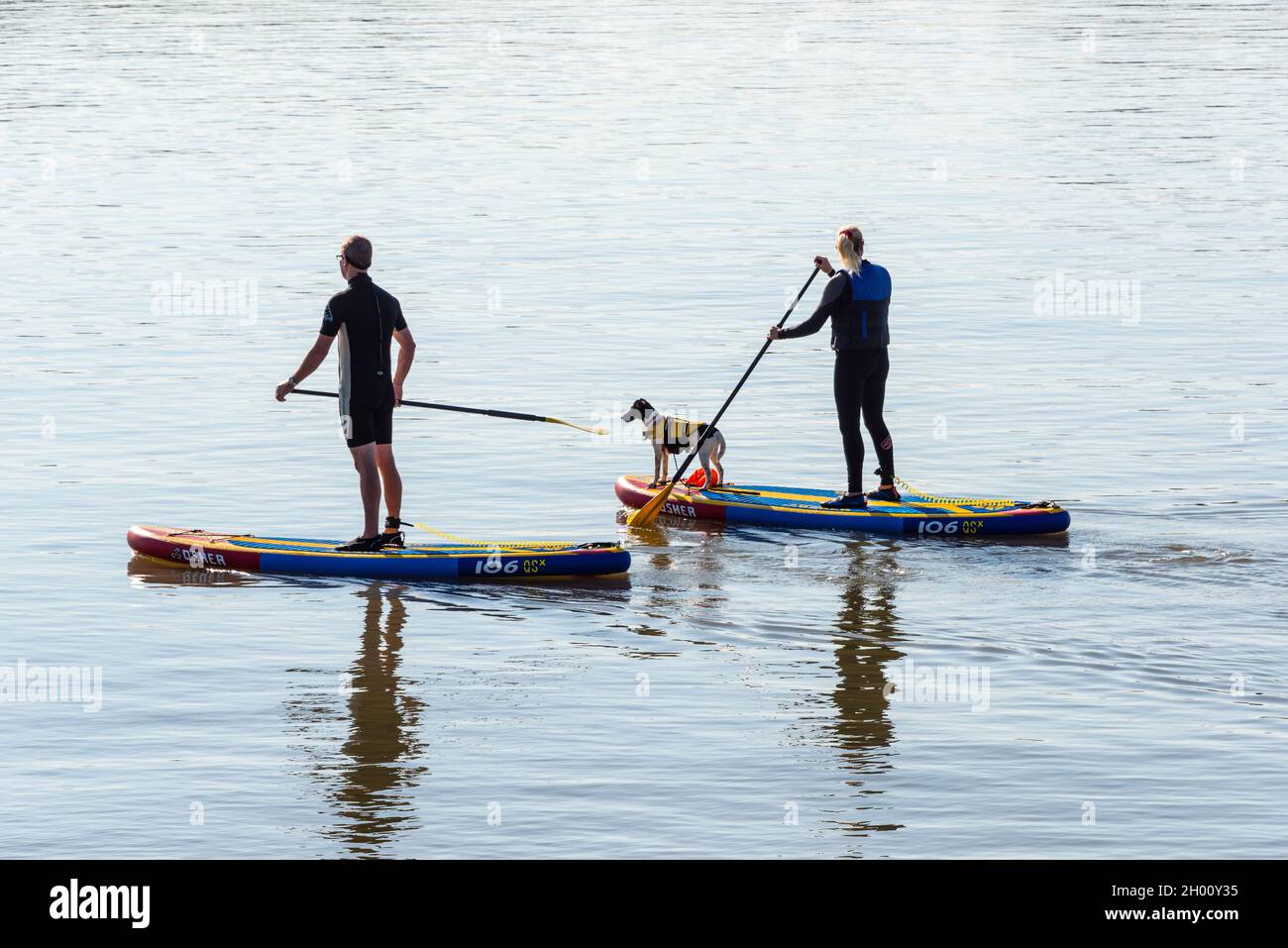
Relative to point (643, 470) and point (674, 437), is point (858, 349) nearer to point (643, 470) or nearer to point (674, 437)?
point (674, 437)

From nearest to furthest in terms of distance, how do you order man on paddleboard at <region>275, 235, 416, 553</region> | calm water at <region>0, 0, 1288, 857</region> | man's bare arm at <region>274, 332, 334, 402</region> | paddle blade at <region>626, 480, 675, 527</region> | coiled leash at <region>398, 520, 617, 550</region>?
calm water at <region>0, 0, 1288, 857</region> → man's bare arm at <region>274, 332, 334, 402</region> → man on paddleboard at <region>275, 235, 416, 553</region> → coiled leash at <region>398, 520, 617, 550</region> → paddle blade at <region>626, 480, 675, 527</region>

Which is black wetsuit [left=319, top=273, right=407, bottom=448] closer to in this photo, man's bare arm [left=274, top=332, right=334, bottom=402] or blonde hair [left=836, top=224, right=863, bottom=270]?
man's bare arm [left=274, top=332, right=334, bottom=402]

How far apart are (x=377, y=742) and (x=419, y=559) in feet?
11.9

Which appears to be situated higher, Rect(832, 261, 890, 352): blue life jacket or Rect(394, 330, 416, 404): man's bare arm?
Rect(832, 261, 890, 352): blue life jacket

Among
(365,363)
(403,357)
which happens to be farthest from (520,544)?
(365,363)


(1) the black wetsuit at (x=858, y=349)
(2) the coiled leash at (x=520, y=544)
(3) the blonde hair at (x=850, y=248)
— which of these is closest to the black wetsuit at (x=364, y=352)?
(2) the coiled leash at (x=520, y=544)

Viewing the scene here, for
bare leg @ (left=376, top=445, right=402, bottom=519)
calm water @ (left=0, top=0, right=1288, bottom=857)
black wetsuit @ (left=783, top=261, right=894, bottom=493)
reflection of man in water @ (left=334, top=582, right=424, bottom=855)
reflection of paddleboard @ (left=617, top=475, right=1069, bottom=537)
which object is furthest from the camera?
reflection of paddleboard @ (left=617, top=475, right=1069, bottom=537)

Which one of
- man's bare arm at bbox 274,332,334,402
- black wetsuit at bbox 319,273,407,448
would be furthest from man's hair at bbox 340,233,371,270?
man's bare arm at bbox 274,332,334,402

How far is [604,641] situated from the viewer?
14195 mm

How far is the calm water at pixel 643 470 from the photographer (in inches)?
443

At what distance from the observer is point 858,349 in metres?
16.9

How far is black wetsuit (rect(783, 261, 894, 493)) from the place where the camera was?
656 inches

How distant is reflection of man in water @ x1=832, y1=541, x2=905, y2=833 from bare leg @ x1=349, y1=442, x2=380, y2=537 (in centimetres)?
351

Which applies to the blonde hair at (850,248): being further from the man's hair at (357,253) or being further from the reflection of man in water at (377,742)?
the reflection of man in water at (377,742)
